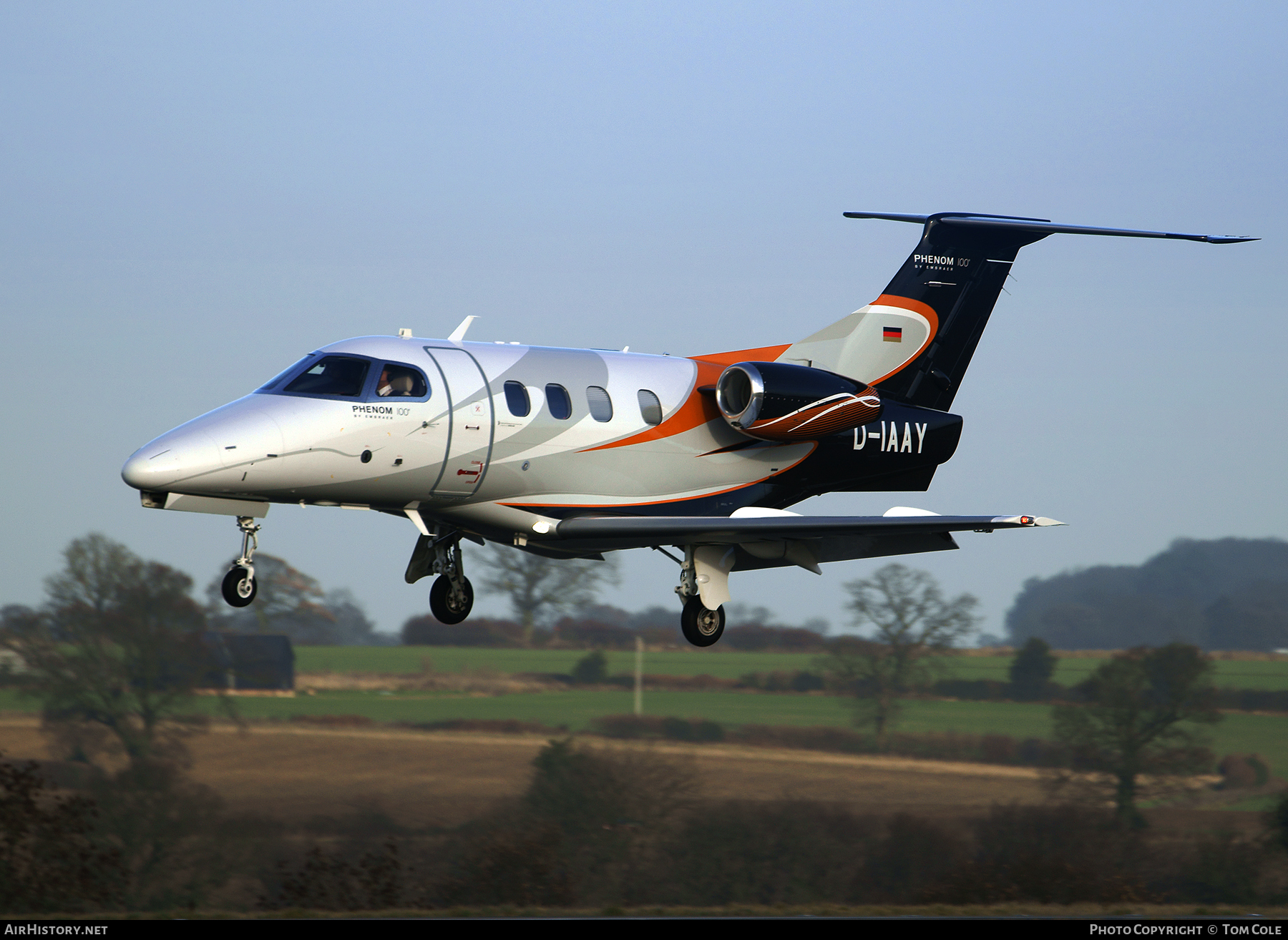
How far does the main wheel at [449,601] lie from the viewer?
19.5 metres

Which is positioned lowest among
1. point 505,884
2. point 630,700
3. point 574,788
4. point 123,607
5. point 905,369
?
point 505,884

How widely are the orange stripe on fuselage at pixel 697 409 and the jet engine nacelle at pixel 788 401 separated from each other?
0.24m

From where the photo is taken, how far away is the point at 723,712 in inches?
2286

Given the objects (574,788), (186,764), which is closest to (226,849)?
(186,764)

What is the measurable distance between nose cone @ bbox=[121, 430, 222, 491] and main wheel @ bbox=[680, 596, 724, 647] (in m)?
7.39

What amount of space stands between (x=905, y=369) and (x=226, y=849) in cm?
4158

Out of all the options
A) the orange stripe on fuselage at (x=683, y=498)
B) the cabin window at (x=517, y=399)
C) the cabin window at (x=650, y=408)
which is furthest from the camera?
the cabin window at (x=650, y=408)

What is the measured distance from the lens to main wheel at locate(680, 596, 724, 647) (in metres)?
19.2

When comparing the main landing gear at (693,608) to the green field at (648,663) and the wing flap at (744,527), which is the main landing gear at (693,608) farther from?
the green field at (648,663)

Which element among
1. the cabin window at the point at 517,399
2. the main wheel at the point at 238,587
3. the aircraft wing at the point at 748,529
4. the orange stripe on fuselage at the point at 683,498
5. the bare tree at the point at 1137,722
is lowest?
the bare tree at the point at 1137,722

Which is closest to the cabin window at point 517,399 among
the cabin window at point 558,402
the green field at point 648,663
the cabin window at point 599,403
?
the cabin window at point 558,402

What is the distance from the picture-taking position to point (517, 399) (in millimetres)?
17500

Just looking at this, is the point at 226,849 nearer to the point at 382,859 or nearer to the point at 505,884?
the point at 382,859

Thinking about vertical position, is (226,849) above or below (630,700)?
below
